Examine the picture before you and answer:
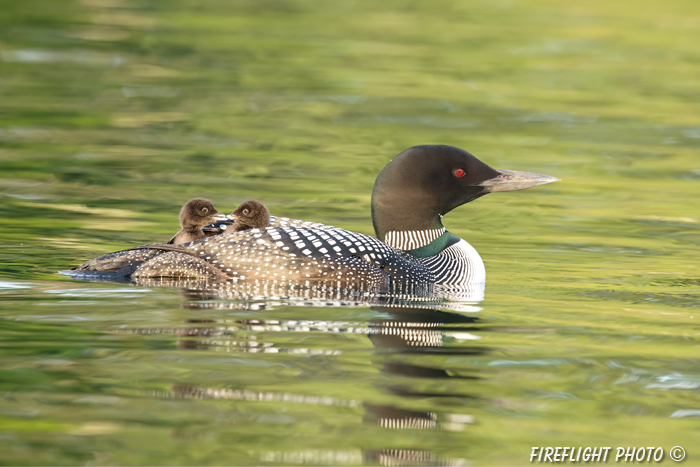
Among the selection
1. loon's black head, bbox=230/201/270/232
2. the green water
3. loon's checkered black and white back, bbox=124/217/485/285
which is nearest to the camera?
the green water

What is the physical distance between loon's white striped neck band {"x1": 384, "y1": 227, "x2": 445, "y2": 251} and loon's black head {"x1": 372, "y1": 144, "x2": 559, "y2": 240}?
0.08ft

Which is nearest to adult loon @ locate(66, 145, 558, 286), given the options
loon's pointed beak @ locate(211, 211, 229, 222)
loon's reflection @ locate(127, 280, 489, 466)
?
loon's reflection @ locate(127, 280, 489, 466)

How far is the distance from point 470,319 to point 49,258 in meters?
2.52

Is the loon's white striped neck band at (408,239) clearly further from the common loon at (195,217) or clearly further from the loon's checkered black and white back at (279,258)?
the common loon at (195,217)

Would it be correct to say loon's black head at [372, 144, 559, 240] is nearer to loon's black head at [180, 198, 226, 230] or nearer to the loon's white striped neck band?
the loon's white striped neck band

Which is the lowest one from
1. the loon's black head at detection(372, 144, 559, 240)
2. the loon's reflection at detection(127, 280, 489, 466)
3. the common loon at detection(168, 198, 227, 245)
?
the loon's reflection at detection(127, 280, 489, 466)

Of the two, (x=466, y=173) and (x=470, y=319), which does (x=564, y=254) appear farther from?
(x=470, y=319)

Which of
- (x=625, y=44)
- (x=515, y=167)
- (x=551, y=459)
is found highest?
(x=625, y=44)

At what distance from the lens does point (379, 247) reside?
6191 millimetres

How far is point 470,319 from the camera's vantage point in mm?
5641

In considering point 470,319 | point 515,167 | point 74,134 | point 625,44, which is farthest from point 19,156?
point 625,44

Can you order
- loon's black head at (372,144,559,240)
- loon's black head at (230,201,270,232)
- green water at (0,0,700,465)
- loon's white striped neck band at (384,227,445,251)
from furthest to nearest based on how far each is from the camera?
1. loon's white striped neck band at (384,227,445,251)
2. loon's black head at (372,144,559,240)
3. loon's black head at (230,201,270,232)
4. green water at (0,0,700,465)

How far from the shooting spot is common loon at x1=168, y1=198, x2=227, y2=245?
640cm

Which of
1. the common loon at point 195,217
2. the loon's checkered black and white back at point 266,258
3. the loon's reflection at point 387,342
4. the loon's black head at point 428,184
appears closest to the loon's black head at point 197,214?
the common loon at point 195,217
